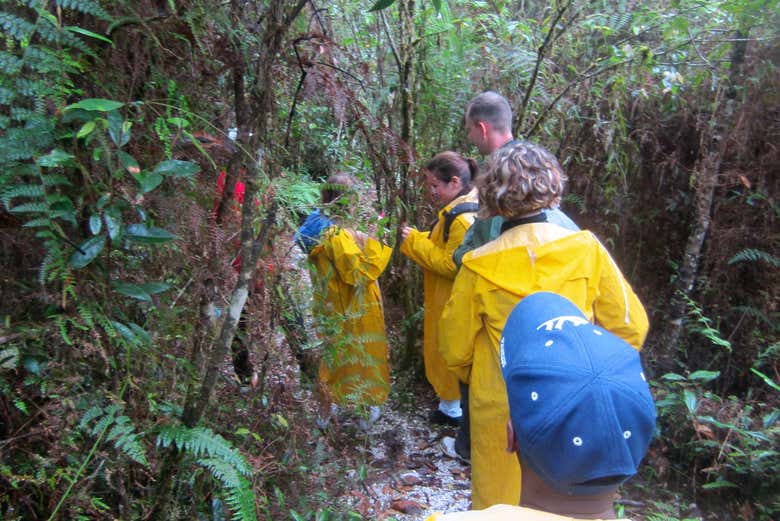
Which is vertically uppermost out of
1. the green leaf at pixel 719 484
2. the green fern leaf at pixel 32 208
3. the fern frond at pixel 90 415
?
the green fern leaf at pixel 32 208

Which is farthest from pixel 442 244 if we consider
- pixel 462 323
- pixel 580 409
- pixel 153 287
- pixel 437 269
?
pixel 580 409

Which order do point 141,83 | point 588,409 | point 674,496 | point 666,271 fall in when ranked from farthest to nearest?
point 666,271 < point 674,496 < point 141,83 < point 588,409

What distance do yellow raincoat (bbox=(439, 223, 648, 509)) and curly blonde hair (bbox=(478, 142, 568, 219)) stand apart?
0.32ft

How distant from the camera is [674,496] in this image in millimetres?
3543

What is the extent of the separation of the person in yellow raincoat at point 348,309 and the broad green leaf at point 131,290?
3.77 feet

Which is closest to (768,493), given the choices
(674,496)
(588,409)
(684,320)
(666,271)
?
(674,496)

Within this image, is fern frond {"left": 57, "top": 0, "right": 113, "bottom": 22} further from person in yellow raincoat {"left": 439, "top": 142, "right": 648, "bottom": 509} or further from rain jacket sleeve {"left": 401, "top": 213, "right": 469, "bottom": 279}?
rain jacket sleeve {"left": 401, "top": 213, "right": 469, "bottom": 279}

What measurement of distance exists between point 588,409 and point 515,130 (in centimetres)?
366

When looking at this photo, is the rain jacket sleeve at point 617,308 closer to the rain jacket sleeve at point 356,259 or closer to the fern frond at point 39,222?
the rain jacket sleeve at point 356,259

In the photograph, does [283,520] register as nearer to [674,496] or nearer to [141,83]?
[141,83]

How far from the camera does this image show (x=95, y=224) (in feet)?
5.50

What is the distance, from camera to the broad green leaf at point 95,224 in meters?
1.66

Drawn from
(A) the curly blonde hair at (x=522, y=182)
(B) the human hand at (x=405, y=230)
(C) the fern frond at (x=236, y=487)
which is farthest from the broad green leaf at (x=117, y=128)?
(B) the human hand at (x=405, y=230)

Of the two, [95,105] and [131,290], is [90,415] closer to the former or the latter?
[131,290]
